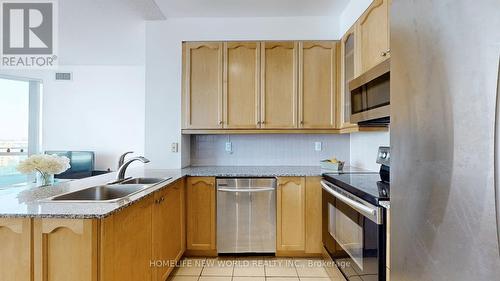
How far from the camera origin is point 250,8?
2990mm

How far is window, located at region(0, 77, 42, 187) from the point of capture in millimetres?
4691

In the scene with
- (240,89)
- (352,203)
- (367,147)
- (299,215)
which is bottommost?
(299,215)

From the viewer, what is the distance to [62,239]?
1279 millimetres

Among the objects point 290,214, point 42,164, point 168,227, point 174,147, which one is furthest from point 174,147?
point 290,214

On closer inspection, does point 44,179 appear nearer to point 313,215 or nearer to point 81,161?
point 313,215

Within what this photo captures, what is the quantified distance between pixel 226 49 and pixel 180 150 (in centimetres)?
117

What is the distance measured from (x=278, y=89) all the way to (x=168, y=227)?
1726 millimetres

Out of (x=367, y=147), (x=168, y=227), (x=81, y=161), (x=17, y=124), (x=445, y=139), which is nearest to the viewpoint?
(x=445, y=139)

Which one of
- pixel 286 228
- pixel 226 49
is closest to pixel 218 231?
pixel 286 228

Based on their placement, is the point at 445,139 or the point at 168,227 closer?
the point at 445,139

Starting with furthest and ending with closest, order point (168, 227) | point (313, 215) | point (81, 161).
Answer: point (81, 161) < point (313, 215) < point (168, 227)

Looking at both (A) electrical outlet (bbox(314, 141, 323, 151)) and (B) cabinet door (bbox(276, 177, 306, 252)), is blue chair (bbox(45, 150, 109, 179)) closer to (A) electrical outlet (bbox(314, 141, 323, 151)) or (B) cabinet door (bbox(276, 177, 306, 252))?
(B) cabinet door (bbox(276, 177, 306, 252))

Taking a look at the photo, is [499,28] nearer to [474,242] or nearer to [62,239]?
[474,242]

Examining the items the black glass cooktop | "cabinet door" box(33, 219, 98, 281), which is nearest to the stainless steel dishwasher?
the black glass cooktop
